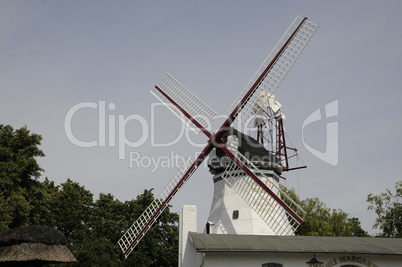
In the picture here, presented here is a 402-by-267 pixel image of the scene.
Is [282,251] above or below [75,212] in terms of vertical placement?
below

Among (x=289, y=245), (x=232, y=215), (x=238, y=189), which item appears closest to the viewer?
(x=289, y=245)

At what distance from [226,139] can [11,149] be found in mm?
12615

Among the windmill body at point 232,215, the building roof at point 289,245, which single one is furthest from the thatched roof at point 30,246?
the windmill body at point 232,215

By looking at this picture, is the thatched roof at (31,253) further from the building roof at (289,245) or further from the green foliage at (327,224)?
the green foliage at (327,224)

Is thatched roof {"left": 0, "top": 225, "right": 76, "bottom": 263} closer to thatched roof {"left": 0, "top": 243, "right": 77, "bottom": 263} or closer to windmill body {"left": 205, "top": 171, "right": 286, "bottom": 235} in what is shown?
thatched roof {"left": 0, "top": 243, "right": 77, "bottom": 263}

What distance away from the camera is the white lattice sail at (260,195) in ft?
67.0

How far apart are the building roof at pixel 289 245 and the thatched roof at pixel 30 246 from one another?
5244mm

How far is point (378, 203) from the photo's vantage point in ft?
99.1

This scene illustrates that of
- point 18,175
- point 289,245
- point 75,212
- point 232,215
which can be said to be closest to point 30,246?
point 289,245

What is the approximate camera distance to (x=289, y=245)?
657 inches

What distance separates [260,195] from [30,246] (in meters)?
11.7

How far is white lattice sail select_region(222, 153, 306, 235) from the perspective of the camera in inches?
804

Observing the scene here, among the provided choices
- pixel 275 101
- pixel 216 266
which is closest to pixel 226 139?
pixel 275 101

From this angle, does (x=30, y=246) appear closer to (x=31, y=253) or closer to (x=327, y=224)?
(x=31, y=253)
